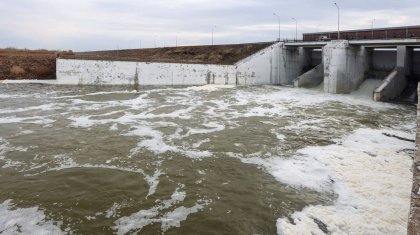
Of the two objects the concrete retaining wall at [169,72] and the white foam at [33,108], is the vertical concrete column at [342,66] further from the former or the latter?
the white foam at [33,108]

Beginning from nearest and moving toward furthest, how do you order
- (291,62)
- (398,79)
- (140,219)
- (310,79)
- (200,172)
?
(140,219), (200,172), (398,79), (310,79), (291,62)

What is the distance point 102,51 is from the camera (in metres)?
63.6

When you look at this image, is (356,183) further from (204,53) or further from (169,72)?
(204,53)

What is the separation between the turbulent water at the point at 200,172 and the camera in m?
7.00

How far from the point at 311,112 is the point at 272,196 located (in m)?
14.1

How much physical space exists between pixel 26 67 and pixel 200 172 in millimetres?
30343

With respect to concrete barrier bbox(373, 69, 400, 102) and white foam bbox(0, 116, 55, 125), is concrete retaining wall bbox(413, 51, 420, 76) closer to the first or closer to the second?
concrete barrier bbox(373, 69, 400, 102)

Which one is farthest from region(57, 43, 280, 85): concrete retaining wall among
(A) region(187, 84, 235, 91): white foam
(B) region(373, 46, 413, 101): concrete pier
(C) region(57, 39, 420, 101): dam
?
(B) region(373, 46, 413, 101): concrete pier

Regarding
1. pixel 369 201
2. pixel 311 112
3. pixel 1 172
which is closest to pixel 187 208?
pixel 369 201

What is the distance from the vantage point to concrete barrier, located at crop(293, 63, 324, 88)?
34.8 metres

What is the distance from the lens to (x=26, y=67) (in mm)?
33594

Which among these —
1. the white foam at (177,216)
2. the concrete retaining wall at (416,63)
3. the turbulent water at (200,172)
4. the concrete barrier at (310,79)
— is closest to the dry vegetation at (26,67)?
the turbulent water at (200,172)

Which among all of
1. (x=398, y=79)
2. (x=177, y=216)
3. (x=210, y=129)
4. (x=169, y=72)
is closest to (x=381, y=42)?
(x=398, y=79)

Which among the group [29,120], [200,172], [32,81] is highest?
[32,81]
